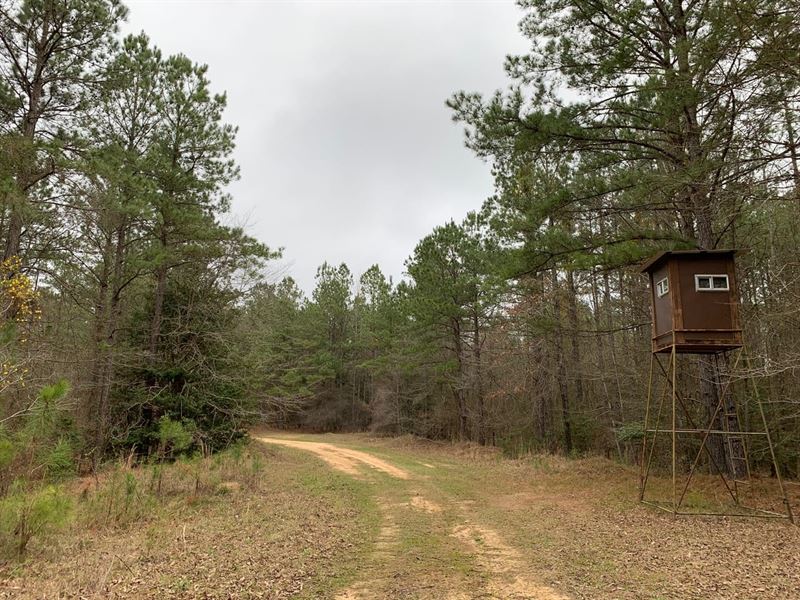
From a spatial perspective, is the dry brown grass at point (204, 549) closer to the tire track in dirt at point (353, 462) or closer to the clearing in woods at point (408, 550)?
the clearing in woods at point (408, 550)

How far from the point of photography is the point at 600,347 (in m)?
17.3

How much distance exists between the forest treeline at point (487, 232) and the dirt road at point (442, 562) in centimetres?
429

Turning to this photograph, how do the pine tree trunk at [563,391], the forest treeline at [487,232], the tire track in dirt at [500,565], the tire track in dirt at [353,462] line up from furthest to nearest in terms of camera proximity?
1. the pine tree trunk at [563,391]
2. the tire track in dirt at [353,462]
3. the forest treeline at [487,232]
4. the tire track in dirt at [500,565]

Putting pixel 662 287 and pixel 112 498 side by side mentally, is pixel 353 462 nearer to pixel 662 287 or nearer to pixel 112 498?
pixel 112 498

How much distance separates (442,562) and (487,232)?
17.2 m

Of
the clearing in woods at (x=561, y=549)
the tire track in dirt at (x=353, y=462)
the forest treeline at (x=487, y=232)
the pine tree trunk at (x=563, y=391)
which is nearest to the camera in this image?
the clearing in woods at (x=561, y=549)

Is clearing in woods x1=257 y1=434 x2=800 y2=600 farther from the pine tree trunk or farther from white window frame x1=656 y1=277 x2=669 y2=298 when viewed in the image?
the pine tree trunk

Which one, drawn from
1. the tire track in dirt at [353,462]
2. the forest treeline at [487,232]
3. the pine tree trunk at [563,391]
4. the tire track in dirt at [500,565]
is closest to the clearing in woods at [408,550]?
the tire track in dirt at [500,565]

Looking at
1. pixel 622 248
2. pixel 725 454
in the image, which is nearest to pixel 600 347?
pixel 725 454

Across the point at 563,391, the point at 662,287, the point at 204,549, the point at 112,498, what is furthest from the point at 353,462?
the point at 662,287

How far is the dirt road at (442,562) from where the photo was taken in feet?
15.6

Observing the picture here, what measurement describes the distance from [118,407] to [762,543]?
50.6ft

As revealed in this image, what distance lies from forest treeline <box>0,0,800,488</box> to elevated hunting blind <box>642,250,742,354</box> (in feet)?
2.39

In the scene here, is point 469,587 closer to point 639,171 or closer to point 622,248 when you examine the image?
point 622,248
